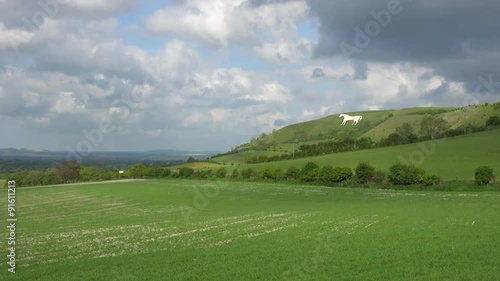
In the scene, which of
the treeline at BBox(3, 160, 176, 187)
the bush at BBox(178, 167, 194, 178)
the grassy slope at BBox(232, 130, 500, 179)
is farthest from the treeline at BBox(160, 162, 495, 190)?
the treeline at BBox(3, 160, 176, 187)

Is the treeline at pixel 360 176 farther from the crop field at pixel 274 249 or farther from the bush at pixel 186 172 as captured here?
the crop field at pixel 274 249

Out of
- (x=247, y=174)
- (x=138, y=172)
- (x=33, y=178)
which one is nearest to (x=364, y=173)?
(x=247, y=174)

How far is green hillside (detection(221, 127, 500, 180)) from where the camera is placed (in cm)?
8381

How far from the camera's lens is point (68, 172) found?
144m

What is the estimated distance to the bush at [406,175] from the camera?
73375 mm

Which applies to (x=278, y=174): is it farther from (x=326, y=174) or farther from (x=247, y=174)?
(x=326, y=174)

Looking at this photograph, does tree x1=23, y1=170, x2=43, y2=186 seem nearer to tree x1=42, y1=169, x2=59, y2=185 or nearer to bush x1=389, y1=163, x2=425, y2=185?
tree x1=42, y1=169, x2=59, y2=185

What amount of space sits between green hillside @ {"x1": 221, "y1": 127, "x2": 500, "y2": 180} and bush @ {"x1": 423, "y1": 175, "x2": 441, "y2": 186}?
4380 millimetres

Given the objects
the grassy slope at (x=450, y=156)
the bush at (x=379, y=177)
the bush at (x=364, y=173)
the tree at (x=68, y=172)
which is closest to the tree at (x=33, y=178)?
the tree at (x=68, y=172)

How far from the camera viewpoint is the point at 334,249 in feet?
69.6

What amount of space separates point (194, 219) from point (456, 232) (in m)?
21.3

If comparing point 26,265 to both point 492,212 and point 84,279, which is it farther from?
point 492,212

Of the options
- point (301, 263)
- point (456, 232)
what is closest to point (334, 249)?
point (301, 263)

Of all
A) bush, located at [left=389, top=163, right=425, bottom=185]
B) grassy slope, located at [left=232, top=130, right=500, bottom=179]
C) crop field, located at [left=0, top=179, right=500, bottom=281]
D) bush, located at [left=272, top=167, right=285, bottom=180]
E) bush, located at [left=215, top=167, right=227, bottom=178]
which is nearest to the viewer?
crop field, located at [left=0, top=179, right=500, bottom=281]
